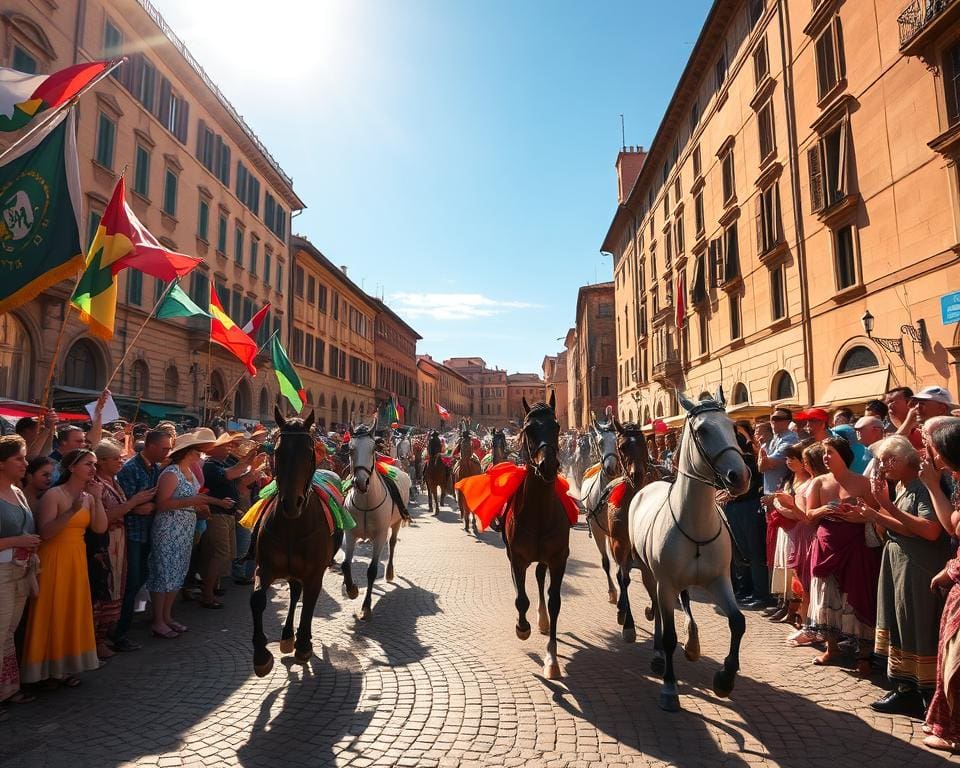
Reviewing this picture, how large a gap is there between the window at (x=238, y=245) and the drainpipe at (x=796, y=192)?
2688 centimetres

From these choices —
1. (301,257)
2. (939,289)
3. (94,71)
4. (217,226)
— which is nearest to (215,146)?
(217,226)

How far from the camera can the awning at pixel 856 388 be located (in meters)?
14.9

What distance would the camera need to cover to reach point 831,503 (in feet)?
16.8

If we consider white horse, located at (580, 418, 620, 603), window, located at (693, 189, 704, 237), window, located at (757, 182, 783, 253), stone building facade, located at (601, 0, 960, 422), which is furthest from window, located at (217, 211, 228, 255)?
white horse, located at (580, 418, 620, 603)

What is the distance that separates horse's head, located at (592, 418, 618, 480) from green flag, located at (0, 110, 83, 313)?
272 inches

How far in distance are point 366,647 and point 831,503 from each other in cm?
462

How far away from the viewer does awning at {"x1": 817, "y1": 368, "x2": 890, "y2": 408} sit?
14.9 m

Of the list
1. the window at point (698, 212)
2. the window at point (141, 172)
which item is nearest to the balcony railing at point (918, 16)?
the window at point (698, 212)

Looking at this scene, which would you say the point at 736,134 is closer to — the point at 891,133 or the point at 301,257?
the point at 891,133

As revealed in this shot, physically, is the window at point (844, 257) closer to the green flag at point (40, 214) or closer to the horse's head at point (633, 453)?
the horse's head at point (633, 453)

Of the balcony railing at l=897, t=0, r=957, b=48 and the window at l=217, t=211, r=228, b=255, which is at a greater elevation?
the window at l=217, t=211, r=228, b=255

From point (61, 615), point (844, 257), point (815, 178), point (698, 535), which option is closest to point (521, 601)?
point (698, 535)

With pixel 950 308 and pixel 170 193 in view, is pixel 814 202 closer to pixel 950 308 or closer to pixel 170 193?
pixel 950 308

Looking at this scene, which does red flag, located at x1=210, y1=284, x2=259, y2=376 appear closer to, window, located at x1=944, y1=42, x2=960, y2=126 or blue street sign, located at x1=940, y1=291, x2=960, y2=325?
blue street sign, located at x1=940, y1=291, x2=960, y2=325
